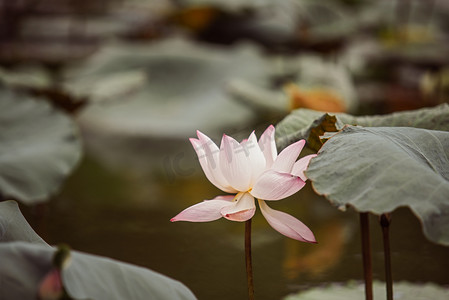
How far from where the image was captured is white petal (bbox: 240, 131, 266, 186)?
2.33 feet

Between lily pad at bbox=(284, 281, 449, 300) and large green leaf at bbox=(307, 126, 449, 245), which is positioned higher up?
large green leaf at bbox=(307, 126, 449, 245)

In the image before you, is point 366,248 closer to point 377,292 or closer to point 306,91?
point 377,292

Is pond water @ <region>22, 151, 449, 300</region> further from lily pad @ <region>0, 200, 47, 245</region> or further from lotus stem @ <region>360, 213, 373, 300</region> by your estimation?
lily pad @ <region>0, 200, 47, 245</region>

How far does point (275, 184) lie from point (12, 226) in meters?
0.30

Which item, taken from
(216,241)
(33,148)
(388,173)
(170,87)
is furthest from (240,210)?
(170,87)

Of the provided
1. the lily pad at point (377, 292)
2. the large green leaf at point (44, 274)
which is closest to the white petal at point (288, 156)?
the large green leaf at point (44, 274)

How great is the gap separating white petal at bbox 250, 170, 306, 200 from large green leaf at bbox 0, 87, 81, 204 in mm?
636

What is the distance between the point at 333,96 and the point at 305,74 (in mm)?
528

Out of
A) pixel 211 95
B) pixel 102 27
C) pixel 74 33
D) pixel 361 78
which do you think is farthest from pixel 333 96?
pixel 74 33

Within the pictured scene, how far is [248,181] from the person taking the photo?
0.71 m

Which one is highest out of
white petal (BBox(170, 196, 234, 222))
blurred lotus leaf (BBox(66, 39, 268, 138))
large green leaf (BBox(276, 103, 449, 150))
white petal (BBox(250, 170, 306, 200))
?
large green leaf (BBox(276, 103, 449, 150))

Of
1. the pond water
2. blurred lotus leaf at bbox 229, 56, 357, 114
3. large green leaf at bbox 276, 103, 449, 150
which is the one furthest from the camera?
blurred lotus leaf at bbox 229, 56, 357, 114

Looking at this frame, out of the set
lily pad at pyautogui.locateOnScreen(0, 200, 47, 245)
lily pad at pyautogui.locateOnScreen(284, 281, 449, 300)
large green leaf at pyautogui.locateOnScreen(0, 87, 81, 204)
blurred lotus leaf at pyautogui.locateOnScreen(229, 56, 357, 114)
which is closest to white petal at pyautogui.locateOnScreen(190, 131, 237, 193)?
lily pad at pyautogui.locateOnScreen(0, 200, 47, 245)

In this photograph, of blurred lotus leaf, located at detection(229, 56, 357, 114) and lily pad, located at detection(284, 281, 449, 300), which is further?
blurred lotus leaf, located at detection(229, 56, 357, 114)
